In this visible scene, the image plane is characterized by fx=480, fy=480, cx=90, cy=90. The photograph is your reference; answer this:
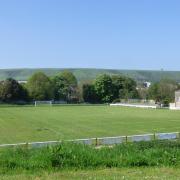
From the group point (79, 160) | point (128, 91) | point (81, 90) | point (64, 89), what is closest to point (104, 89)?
point (81, 90)

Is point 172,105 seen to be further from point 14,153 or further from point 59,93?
point 14,153

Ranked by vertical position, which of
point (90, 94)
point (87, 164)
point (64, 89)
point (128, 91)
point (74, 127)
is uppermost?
point (87, 164)

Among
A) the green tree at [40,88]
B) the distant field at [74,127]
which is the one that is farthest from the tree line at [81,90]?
the distant field at [74,127]

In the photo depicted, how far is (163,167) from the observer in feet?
34.9

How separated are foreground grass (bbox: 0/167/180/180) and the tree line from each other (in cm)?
10789

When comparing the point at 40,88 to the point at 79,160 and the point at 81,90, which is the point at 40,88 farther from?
the point at 79,160

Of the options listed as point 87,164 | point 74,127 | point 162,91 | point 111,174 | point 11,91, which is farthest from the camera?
point 162,91

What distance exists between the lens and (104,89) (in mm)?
129000

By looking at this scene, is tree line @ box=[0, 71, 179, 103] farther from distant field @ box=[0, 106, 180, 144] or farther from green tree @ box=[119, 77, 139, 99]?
distant field @ box=[0, 106, 180, 144]

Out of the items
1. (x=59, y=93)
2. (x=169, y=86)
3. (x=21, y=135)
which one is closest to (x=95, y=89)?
(x=59, y=93)

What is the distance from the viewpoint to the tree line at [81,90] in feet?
399

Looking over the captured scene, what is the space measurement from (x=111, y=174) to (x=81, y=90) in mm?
121018

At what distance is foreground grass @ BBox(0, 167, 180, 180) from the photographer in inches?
357

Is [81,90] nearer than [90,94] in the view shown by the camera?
Yes
